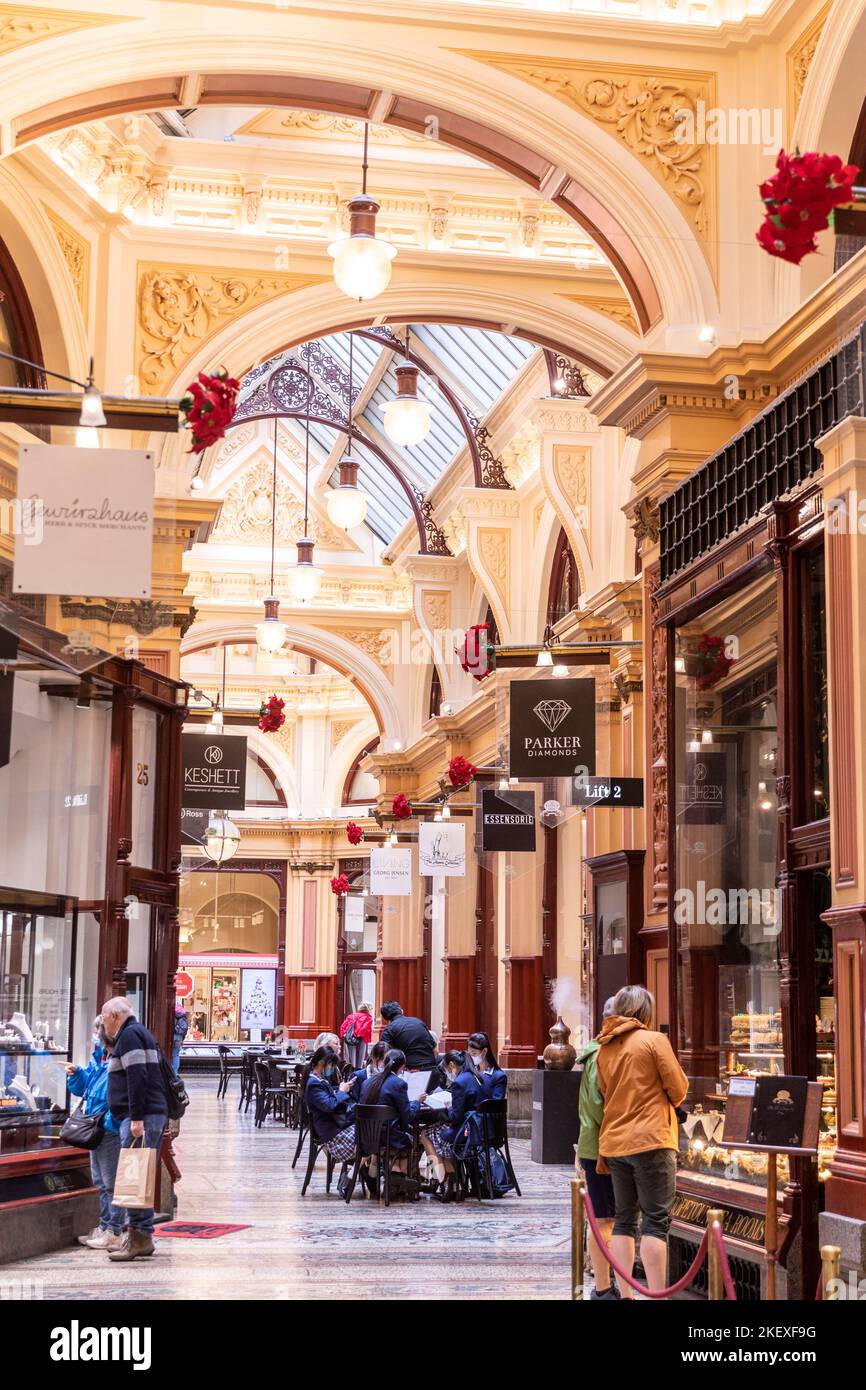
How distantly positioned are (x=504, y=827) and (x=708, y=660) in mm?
6606

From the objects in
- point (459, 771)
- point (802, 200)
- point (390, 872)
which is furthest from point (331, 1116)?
point (802, 200)

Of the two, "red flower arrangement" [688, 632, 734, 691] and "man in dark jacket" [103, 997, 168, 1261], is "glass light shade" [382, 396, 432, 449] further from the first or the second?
"man in dark jacket" [103, 997, 168, 1261]

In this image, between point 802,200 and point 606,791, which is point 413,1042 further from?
point 802,200

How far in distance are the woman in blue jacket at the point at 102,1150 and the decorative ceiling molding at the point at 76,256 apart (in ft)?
17.4

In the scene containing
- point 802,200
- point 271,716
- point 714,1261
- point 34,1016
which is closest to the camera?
point 802,200

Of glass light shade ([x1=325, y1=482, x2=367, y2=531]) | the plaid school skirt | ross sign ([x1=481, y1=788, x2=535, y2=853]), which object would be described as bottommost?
the plaid school skirt

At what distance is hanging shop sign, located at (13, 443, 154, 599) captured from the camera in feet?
20.8

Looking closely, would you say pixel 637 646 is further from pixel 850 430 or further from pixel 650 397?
pixel 850 430

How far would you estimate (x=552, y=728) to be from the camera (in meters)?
12.1

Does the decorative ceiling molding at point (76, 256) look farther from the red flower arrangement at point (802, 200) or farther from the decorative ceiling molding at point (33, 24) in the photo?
the red flower arrangement at point (802, 200)

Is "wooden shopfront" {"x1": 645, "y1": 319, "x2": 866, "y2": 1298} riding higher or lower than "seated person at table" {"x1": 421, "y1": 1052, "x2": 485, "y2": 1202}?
higher

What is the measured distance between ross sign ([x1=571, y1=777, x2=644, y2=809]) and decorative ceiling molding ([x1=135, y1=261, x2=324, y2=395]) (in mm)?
4185

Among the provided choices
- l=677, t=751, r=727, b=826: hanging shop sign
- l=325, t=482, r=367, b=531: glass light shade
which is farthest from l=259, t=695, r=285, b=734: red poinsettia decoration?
l=677, t=751, r=727, b=826: hanging shop sign
